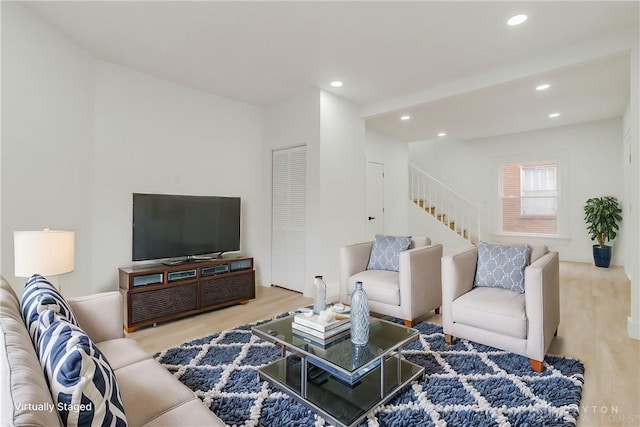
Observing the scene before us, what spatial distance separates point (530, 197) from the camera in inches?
265

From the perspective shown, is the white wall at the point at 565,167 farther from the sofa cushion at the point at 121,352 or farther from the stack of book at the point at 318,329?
the sofa cushion at the point at 121,352

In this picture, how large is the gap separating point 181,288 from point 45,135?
5.86ft

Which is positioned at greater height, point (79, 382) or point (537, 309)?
point (79, 382)

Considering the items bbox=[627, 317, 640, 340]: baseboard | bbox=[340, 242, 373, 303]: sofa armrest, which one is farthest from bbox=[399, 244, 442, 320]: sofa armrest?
bbox=[627, 317, 640, 340]: baseboard

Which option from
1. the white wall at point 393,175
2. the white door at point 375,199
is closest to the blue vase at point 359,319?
the white door at point 375,199

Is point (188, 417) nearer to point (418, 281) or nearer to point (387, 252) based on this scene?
point (418, 281)

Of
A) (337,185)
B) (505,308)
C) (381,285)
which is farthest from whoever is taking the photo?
(337,185)

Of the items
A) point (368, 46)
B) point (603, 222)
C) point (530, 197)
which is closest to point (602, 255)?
point (603, 222)

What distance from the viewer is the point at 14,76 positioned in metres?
2.39

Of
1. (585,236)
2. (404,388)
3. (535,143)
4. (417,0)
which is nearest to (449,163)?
(535,143)

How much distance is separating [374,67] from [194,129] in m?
2.28

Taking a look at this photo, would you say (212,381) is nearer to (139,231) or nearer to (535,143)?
(139,231)

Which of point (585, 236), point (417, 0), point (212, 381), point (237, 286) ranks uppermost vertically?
point (417, 0)

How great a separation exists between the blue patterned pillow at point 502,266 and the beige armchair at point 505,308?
6 centimetres
